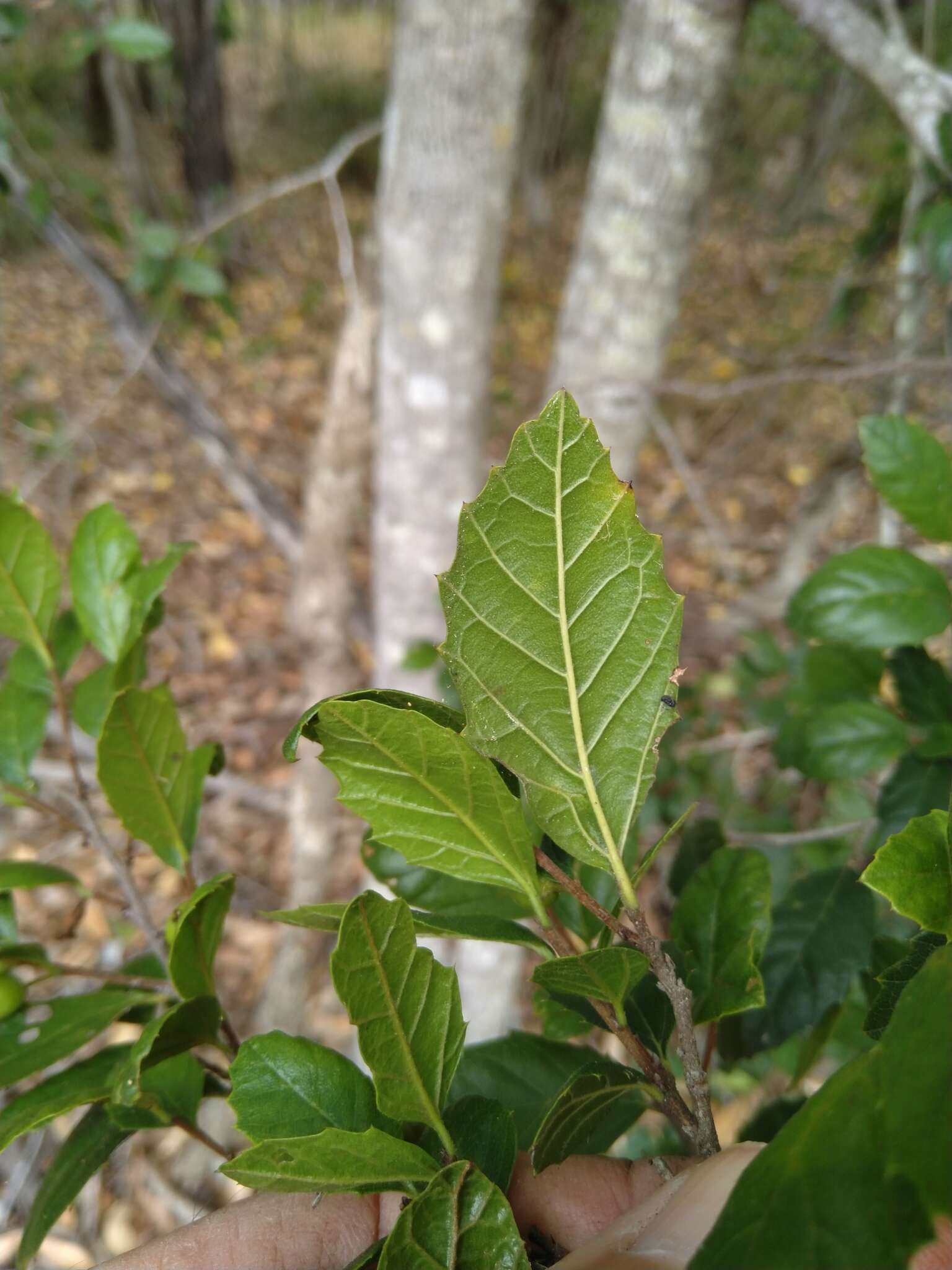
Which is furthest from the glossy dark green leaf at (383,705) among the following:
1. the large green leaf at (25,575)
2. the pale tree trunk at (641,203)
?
the pale tree trunk at (641,203)

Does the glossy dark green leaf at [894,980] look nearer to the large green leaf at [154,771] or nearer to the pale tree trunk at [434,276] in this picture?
the large green leaf at [154,771]

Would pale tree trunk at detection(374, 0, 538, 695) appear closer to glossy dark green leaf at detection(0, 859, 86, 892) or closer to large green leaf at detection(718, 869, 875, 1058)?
large green leaf at detection(718, 869, 875, 1058)

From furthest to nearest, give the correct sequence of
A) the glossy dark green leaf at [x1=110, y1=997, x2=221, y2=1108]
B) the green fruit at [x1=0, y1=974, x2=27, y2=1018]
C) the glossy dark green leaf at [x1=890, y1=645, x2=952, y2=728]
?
the glossy dark green leaf at [x1=890, y1=645, x2=952, y2=728] < the green fruit at [x1=0, y1=974, x2=27, y2=1018] < the glossy dark green leaf at [x1=110, y1=997, x2=221, y2=1108]

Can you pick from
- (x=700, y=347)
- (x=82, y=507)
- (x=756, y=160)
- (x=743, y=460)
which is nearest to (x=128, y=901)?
(x=82, y=507)

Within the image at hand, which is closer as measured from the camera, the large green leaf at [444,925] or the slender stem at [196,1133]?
the large green leaf at [444,925]

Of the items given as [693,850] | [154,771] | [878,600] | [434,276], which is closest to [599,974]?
[154,771]

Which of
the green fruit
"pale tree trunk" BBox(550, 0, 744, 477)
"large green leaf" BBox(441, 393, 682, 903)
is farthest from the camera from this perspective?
"pale tree trunk" BBox(550, 0, 744, 477)

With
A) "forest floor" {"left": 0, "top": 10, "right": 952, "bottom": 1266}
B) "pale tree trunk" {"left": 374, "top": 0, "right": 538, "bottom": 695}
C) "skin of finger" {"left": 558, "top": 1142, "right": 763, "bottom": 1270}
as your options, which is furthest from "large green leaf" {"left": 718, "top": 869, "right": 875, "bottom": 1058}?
"pale tree trunk" {"left": 374, "top": 0, "right": 538, "bottom": 695}
